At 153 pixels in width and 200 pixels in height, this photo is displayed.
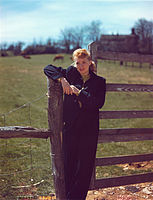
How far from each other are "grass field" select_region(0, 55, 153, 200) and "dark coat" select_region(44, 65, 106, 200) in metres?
1.07

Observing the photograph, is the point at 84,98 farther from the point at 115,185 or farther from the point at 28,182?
the point at 28,182

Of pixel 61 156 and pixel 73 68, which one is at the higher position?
pixel 73 68

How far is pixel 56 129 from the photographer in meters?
3.77

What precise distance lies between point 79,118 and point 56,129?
32cm

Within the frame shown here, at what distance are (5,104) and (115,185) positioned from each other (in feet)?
31.0

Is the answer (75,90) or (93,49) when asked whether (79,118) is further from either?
(93,49)

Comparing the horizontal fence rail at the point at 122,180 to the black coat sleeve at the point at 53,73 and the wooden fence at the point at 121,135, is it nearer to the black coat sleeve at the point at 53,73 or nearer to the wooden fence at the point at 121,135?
the wooden fence at the point at 121,135

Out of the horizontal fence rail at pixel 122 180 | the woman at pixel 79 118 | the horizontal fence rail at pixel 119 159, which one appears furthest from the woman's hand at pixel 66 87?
the horizontal fence rail at pixel 122 180

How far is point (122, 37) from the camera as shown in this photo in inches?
2243

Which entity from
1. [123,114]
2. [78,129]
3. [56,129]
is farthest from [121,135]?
[56,129]

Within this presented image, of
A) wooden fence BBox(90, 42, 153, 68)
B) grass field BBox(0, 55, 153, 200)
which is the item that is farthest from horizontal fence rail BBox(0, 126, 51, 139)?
wooden fence BBox(90, 42, 153, 68)

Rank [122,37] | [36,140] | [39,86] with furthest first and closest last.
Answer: [122,37]
[39,86]
[36,140]

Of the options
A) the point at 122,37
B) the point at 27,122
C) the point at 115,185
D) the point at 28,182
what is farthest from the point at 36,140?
the point at 122,37

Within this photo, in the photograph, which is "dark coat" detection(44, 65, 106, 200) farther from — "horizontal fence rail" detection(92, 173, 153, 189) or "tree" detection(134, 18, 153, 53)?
"tree" detection(134, 18, 153, 53)
